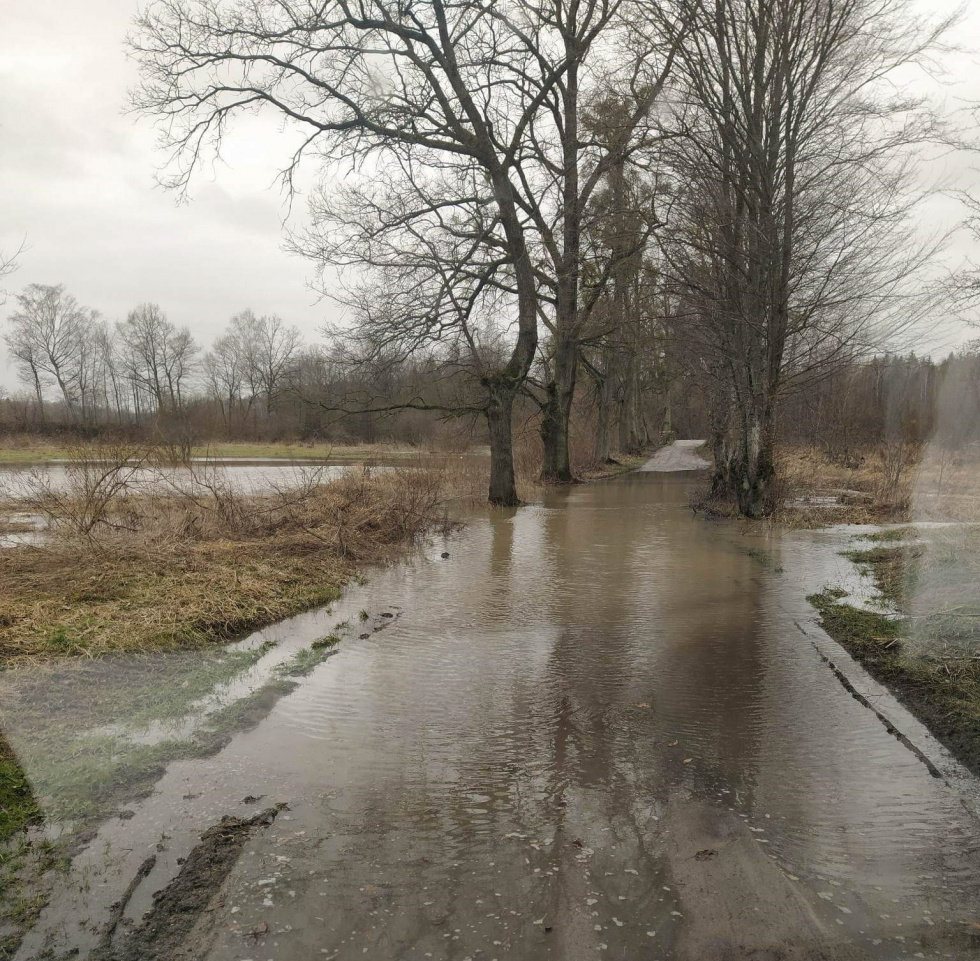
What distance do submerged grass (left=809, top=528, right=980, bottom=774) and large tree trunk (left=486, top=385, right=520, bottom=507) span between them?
10129 mm


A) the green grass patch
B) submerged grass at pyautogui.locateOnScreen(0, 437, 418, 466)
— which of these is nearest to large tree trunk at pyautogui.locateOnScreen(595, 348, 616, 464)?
submerged grass at pyautogui.locateOnScreen(0, 437, 418, 466)

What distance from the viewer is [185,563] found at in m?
9.16

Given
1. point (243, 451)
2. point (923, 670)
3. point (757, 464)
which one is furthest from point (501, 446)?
point (243, 451)

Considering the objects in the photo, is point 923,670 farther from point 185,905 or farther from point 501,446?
point 501,446

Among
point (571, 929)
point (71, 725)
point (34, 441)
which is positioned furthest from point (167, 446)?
point (34, 441)

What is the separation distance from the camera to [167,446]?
1234 centimetres

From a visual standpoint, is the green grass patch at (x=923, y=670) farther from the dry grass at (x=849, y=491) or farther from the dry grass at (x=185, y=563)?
the dry grass at (x=849, y=491)

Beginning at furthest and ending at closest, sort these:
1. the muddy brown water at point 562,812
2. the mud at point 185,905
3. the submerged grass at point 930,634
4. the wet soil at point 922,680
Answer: the submerged grass at point 930,634 < the wet soil at point 922,680 < the muddy brown water at point 562,812 < the mud at point 185,905

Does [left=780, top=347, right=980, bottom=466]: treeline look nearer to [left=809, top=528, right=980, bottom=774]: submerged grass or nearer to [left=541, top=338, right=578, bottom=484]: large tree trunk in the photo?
[left=541, top=338, right=578, bottom=484]: large tree trunk

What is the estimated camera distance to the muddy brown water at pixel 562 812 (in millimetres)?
2986

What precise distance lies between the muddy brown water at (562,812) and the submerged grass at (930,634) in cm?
21

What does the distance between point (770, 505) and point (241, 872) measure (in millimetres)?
14007

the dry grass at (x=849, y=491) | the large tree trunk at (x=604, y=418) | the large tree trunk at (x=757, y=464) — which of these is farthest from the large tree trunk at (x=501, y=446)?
the large tree trunk at (x=604, y=418)

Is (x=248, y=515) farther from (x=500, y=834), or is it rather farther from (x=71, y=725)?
(x=500, y=834)
